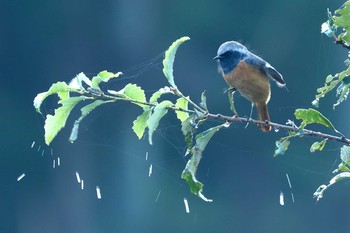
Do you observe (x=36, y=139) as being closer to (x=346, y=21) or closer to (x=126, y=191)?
(x=126, y=191)

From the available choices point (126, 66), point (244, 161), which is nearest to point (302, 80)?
point (244, 161)

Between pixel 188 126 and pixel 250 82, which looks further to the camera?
pixel 250 82

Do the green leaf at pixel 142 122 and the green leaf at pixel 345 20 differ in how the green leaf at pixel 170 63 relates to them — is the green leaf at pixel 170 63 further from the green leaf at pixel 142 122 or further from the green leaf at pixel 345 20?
the green leaf at pixel 345 20

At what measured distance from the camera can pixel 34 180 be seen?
1004cm

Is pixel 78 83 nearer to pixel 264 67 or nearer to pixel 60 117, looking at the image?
pixel 60 117

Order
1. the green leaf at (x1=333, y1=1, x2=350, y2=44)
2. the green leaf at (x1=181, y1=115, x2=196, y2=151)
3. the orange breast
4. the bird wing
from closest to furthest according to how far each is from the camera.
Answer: the green leaf at (x1=333, y1=1, x2=350, y2=44) → the green leaf at (x1=181, y1=115, x2=196, y2=151) → the bird wing → the orange breast

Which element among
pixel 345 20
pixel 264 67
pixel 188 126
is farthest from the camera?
pixel 264 67

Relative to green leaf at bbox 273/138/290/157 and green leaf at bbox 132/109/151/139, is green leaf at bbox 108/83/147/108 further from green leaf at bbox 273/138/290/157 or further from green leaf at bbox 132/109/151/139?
green leaf at bbox 273/138/290/157

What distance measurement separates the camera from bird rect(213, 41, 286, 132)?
2270 millimetres

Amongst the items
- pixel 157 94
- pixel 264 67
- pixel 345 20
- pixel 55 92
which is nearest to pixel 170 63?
pixel 157 94

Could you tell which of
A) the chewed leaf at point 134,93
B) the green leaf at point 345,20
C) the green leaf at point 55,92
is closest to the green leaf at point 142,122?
the chewed leaf at point 134,93

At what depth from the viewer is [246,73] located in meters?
2.29

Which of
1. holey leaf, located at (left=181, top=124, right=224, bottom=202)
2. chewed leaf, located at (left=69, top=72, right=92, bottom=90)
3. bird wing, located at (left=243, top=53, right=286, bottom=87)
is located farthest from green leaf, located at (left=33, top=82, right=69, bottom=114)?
bird wing, located at (left=243, top=53, right=286, bottom=87)

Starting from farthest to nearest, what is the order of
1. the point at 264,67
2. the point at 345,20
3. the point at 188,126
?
the point at 264,67
the point at 188,126
the point at 345,20
